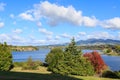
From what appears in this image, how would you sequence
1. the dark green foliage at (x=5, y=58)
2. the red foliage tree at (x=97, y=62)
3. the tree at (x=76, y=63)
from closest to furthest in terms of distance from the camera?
the tree at (x=76, y=63), the dark green foliage at (x=5, y=58), the red foliage tree at (x=97, y=62)

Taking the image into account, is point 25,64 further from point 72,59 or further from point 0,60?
point 72,59

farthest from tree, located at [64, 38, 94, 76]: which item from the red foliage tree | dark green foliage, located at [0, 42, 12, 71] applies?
the red foliage tree

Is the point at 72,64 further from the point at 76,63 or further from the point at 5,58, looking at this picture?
→ the point at 5,58

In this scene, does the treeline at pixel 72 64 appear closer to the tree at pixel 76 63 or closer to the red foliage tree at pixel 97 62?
the tree at pixel 76 63

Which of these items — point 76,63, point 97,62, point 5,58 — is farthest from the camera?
point 97,62

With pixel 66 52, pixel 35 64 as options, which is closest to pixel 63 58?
pixel 66 52

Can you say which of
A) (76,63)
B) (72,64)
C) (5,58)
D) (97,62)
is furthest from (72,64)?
(97,62)

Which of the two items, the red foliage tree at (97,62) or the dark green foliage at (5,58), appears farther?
the red foliage tree at (97,62)

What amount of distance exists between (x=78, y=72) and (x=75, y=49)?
244 inches

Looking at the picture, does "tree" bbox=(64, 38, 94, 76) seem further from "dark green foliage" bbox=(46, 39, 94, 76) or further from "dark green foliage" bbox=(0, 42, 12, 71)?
"dark green foliage" bbox=(0, 42, 12, 71)

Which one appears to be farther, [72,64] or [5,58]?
[5,58]

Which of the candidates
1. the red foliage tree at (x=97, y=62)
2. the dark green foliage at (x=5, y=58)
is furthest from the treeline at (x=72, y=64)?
the red foliage tree at (x=97, y=62)

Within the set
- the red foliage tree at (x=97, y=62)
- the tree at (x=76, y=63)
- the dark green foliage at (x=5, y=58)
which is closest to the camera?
the tree at (x=76, y=63)

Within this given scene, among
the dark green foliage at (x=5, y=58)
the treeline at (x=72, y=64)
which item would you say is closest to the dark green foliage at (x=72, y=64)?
the treeline at (x=72, y=64)
